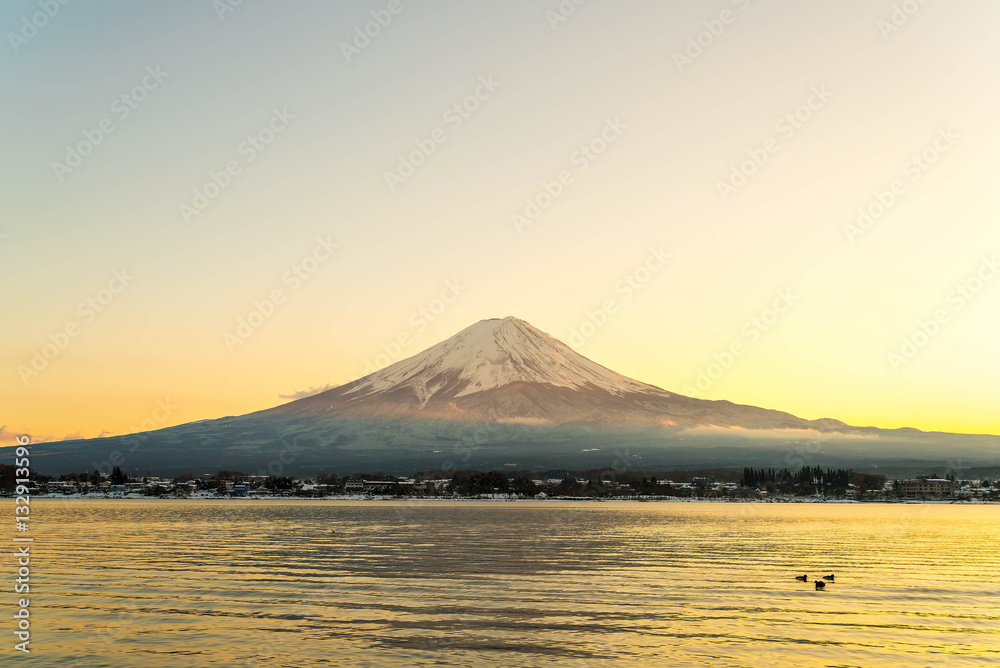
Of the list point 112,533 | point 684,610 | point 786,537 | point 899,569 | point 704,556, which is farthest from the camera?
point 786,537

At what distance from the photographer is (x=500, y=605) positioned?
3900cm

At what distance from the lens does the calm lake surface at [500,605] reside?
1166 inches

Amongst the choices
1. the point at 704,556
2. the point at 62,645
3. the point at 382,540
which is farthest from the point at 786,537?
the point at 62,645

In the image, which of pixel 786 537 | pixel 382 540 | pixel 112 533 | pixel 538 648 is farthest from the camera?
pixel 786 537

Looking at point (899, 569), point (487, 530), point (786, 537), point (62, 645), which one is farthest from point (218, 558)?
point (786, 537)

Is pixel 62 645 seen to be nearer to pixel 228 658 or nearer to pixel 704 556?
pixel 228 658

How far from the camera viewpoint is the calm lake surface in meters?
29.6

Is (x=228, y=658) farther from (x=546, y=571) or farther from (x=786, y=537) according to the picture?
(x=786, y=537)

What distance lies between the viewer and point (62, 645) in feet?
99.3

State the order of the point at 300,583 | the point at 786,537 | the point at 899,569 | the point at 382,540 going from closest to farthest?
1. the point at 300,583
2. the point at 899,569
3. the point at 382,540
4. the point at 786,537

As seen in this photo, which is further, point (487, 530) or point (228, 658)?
point (487, 530)

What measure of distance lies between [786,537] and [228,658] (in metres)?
77.5

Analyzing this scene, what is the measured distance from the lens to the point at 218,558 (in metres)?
58.7

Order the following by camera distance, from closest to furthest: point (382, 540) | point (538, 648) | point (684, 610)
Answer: point (538, 648), point (684, 610), point (382, 540)
